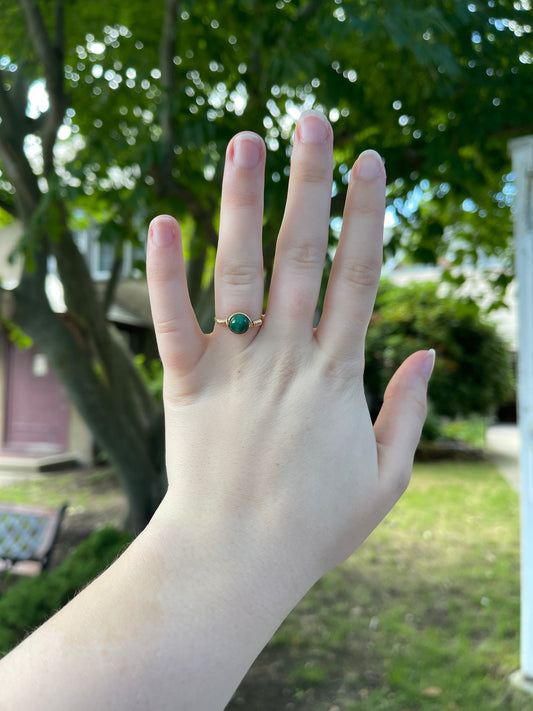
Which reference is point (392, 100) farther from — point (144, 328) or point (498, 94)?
point (144, 328)

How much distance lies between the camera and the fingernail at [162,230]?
2.67 ft

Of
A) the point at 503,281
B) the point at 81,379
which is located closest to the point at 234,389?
the point at 81,379

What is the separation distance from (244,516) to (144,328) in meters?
12.5

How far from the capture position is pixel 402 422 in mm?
989

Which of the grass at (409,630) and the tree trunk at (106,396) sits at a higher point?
the tree trunk at (106,396)

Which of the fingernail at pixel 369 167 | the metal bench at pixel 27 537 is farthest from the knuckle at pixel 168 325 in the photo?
the metal bench at pixel 27 537

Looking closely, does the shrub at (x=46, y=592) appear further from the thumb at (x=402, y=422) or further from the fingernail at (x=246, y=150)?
the fingernail at (x=246, y=150)

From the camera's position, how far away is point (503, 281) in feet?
17.9

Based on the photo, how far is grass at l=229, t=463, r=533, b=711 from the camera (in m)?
3.41

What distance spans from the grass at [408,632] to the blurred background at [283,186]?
2 centimetres

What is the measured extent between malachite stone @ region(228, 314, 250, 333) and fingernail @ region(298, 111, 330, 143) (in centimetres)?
26

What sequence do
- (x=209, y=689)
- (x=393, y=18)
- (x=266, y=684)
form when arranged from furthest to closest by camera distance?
(x=266, y=684), (x=393, y=18), (x=209, y=689)

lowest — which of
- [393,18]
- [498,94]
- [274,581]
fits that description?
[274,581]

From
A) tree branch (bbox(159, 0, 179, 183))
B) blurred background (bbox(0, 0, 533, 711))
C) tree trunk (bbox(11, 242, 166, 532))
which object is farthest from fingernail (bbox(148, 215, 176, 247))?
tree trunk (bbox(11, 242, 166, 532))
